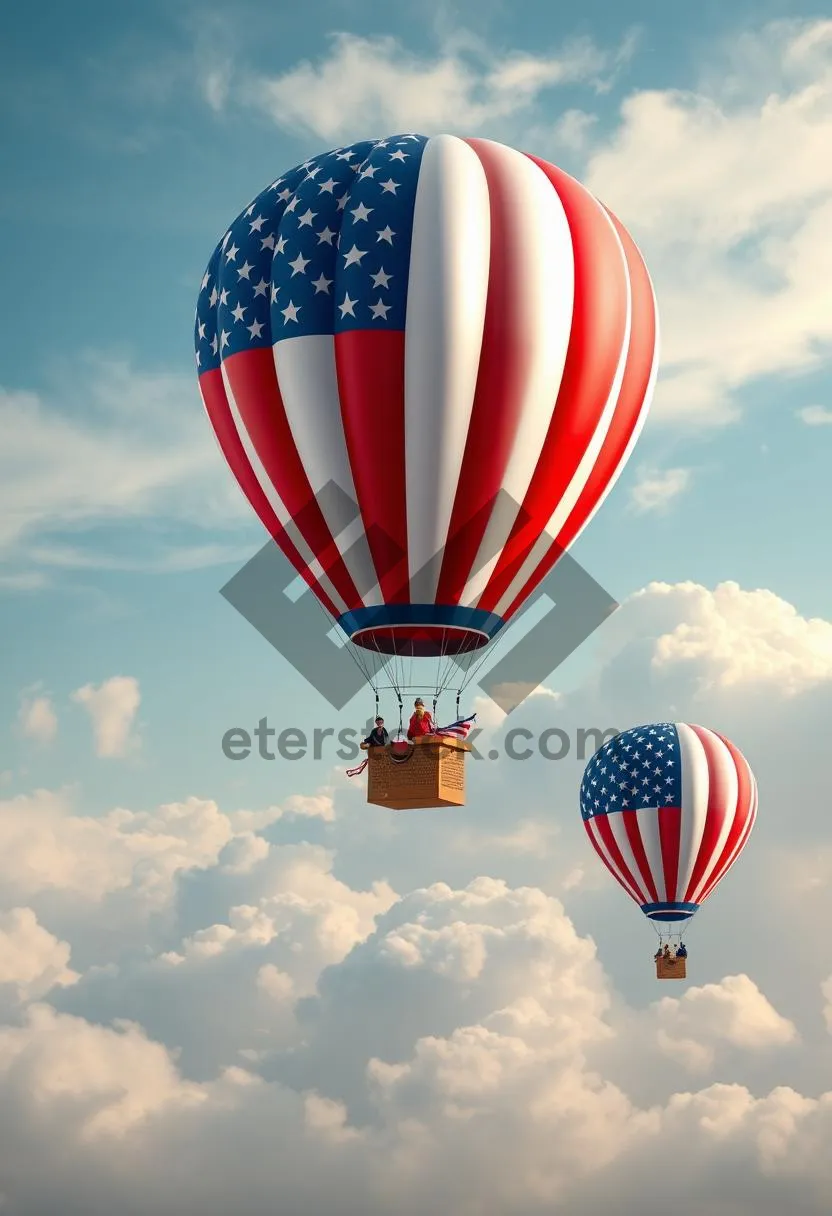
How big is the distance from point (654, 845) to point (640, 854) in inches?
17.7

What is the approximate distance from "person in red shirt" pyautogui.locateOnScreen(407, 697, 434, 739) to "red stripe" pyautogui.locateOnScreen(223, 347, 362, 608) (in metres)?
2.09

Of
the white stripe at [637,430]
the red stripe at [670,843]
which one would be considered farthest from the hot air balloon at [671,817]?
the white stripe at [637,430]

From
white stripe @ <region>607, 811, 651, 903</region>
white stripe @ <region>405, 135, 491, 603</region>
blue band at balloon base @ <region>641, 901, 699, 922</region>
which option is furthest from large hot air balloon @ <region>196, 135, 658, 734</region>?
blue band at balloon base @ <region>641, 901, 699, 922</region>

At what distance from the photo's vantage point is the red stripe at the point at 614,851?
3938cm

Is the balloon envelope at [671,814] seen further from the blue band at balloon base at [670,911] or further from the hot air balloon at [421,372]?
the hot air balloon at [421,372]

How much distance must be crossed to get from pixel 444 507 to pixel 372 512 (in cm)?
106

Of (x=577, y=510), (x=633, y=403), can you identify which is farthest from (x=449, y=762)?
(x=633, y=403)

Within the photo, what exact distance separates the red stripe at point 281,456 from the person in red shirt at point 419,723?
82.4 inches

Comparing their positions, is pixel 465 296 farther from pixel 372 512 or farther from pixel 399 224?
pixel 372 512

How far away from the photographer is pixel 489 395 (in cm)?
2492

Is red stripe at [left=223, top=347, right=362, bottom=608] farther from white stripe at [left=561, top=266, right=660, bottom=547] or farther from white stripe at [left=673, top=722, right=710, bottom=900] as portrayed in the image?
white stripe at [left=673, top=722, right=710, bottom=900]

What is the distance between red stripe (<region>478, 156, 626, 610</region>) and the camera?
2562cm

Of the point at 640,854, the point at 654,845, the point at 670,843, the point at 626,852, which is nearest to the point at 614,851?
the point at 626,852

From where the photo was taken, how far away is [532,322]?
82.0ft
